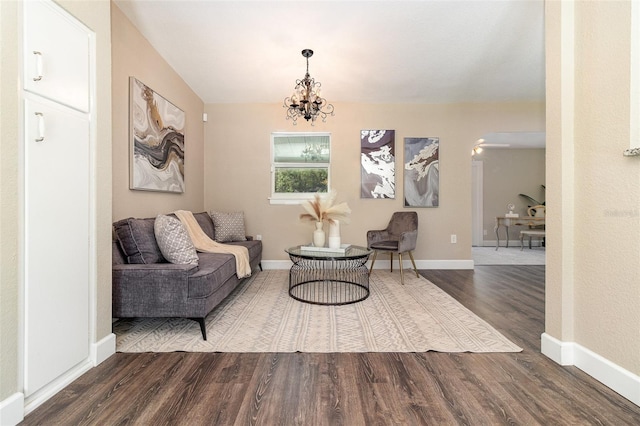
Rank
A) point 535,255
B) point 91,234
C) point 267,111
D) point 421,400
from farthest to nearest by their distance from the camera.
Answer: point 535,255, point 267,111, point 91,234, point 421,400

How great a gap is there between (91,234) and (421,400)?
199cm

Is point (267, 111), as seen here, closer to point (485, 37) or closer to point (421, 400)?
→ point (485, 37)

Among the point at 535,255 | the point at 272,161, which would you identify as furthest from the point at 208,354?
the point at 535,255

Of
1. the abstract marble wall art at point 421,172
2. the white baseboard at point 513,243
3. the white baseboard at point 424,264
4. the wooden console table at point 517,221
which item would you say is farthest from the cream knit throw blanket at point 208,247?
the white baseboard at point 513,243

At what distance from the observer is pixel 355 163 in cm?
445

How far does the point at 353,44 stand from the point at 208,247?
2.49 m

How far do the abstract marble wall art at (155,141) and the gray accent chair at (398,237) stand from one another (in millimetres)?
2518

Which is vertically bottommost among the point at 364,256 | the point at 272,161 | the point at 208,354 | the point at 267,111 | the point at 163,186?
the point at 208,354

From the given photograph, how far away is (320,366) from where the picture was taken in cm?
171

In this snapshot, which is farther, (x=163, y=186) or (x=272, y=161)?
(x=272, y=161)

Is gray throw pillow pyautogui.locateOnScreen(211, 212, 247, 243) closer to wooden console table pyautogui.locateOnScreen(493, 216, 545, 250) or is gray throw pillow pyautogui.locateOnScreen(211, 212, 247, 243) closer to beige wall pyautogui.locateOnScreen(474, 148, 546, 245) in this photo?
wooden console table pyautogui.locateOnScreen(493, 216, 545, 250)

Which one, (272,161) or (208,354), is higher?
(272,161)

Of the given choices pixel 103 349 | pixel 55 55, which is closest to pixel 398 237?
pixel 103 349

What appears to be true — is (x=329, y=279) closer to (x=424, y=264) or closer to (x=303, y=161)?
(x=424, y=264)
